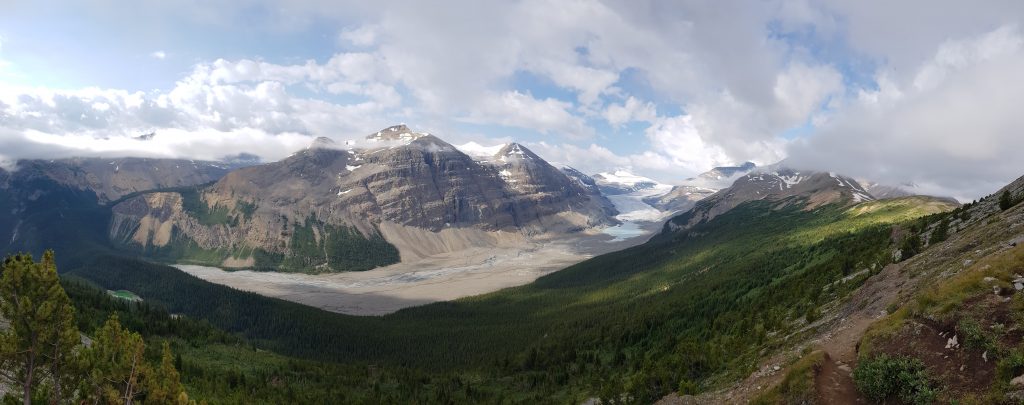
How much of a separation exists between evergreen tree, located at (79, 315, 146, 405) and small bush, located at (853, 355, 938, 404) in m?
43.4

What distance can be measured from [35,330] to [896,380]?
50433 millimetres

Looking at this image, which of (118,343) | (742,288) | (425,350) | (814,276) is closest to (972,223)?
(814,276)

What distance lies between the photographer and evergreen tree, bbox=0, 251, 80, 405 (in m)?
31.7

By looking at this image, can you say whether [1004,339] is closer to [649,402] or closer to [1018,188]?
[649,402]

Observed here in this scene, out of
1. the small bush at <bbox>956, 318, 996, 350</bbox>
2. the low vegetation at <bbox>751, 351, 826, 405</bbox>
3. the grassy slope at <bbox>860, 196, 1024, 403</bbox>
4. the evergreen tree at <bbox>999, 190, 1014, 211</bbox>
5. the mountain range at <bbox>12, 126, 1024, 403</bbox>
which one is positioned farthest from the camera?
the evergreen tree at <bbox>999, 190, 1014, 211</bbox>

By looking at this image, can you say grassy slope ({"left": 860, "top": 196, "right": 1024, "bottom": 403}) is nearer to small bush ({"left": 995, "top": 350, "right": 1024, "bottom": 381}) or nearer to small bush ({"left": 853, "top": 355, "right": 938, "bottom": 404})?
small bush ({"left": 995, "top": 350, "right": 1024, "bottom": 381})

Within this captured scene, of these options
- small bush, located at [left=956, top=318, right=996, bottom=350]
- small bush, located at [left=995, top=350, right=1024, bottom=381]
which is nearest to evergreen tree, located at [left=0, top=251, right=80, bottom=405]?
small bush, located at [left=995, top=350, right=1024, bottom=381]

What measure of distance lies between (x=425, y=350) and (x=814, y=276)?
4408 inches

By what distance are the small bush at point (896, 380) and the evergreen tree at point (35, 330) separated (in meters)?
48.6

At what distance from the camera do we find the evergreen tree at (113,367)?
3195cm

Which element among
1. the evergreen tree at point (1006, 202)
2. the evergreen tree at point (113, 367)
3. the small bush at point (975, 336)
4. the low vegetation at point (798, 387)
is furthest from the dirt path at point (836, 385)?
the evergreen tree at point (113, 367)

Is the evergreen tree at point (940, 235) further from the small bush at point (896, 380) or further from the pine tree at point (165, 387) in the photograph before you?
the pine tree at point (165, 387)

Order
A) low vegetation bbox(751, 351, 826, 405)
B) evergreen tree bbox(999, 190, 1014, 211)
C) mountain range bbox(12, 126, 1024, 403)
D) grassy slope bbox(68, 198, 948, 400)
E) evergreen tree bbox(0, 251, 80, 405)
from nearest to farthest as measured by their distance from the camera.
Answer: mountain range bbox(12, 126, 1024, 403) < low vegetation bbox(751, 351, 826, 405) < evergreen tree bbox(0, 251, 80, 405) < evergreen tree bbox(999, 190, 1014, 211) < grassy slope bbox(68, 198, 948, 400)

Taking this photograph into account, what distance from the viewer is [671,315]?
108 meters
